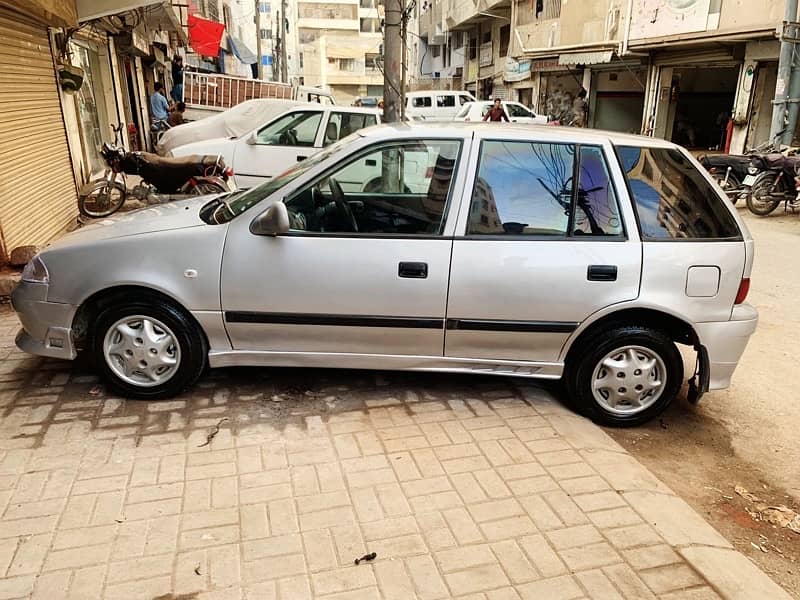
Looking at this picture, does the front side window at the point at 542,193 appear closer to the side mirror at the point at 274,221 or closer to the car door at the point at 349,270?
the car door at the point at 349,270

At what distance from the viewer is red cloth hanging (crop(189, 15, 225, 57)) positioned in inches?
849

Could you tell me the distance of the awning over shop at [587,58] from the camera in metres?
21.4

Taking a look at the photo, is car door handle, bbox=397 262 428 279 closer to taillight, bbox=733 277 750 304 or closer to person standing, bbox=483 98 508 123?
taillight, bbox=733 277 750 304

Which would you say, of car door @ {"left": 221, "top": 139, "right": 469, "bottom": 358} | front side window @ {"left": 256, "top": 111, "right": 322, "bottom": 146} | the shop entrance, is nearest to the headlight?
car door @ {"left": 221, "top": 139, "right": 469, "bottom": 358}

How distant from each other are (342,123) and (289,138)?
901mm

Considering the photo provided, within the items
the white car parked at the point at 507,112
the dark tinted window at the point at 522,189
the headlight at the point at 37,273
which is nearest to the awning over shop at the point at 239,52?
the white car parked at the point at 507,112

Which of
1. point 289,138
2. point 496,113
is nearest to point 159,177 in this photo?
point 289,138

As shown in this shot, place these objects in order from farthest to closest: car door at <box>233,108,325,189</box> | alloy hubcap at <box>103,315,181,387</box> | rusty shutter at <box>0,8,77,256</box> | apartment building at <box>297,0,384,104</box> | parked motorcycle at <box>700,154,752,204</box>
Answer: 1. apartment building at <box>297,0,384,104</box>
2. parked motorcycle at <box>700,154,752,204</box>
3. car door at <box>233,108,325,189</box>
4. rusty shutter at <box>0,8,77,256</box>
5. alloy hubcap at <box>103,315,181,387</box>

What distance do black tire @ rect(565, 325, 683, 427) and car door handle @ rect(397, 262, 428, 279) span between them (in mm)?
1069

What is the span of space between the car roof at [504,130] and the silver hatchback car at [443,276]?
18 mm

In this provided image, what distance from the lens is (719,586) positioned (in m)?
2.44

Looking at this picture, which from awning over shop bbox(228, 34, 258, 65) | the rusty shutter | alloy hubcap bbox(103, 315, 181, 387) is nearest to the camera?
alloy hubcap bbox(103, 315, 181, 387)

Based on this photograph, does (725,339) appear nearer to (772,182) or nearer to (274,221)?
(274,221)

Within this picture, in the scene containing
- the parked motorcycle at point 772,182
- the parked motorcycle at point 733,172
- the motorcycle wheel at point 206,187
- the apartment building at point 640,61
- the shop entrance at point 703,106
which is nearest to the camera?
the motorcycle wheel at point 206,187
